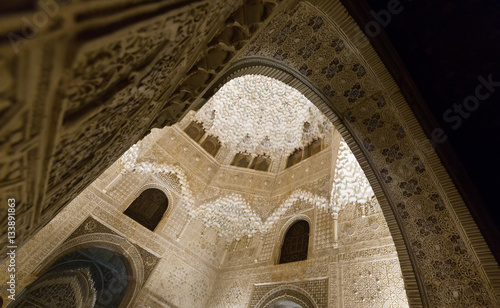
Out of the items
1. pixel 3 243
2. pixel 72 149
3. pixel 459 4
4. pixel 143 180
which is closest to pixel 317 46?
pixel 459 4

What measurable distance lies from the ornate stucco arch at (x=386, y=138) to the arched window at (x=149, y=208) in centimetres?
447

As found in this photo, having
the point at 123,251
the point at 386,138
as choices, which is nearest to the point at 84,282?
the point at 123,251

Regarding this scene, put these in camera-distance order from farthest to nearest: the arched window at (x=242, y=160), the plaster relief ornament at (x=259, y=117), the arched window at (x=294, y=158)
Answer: the arched window at (x=242, y=160)
the plaster relief ornament at (x=259, y=117)
the arched window at (x=294, y=158)

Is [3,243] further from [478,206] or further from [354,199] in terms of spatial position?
[354,199]

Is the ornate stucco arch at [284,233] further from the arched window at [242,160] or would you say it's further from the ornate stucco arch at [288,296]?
the arched window at [242,160]

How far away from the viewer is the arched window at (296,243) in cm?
463

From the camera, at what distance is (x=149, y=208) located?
5.57m

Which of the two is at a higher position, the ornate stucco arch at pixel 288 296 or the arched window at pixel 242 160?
the arched window at pixel 242 160

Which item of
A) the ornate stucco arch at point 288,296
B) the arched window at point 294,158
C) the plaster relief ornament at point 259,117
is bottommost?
the ornate stucco arch at point 288,296

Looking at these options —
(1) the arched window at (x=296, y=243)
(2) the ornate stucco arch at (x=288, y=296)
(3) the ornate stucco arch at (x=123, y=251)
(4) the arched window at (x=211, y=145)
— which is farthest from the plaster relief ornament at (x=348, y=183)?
(3) the ornate stucco arch at (x=123, y=251)

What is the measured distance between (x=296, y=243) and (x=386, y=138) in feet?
10.7

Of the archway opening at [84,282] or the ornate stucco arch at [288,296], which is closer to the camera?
the ornate stucco arch at [288,296]

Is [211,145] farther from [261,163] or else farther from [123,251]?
[123,251]

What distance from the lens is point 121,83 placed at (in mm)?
667
